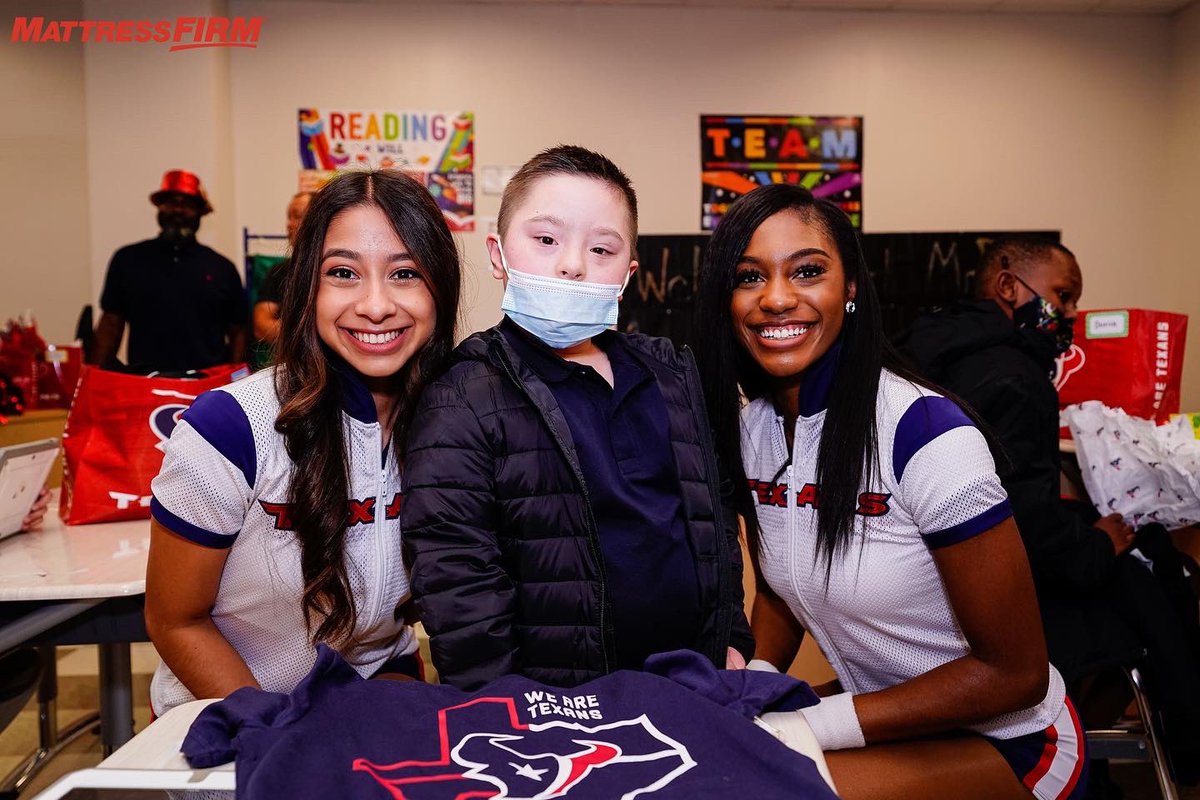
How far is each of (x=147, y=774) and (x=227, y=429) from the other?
63 cm

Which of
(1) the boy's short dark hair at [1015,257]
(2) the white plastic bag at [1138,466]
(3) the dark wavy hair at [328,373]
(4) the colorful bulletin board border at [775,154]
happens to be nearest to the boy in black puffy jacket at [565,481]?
(3) the dark wavy hair at [328,373]

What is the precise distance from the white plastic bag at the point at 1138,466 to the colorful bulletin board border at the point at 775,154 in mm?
3480

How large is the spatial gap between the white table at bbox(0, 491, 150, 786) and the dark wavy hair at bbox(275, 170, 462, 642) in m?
0.45

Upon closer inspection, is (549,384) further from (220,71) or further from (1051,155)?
(1051,155)

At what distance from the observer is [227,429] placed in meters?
1.33

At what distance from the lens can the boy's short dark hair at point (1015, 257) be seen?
2.61 m


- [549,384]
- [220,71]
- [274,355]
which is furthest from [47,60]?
[549,384]

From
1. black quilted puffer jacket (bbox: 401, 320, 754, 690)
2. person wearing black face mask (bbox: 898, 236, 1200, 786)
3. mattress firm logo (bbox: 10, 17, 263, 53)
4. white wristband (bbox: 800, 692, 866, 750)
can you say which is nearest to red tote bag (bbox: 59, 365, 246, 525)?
black quilted puffer jacket (bbox: 401, 320, 754, 690)

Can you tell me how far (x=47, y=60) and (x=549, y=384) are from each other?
5.69 meters

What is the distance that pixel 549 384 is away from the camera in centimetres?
138

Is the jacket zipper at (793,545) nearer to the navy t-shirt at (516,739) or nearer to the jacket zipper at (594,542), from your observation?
the jacket zipper at (594,542)

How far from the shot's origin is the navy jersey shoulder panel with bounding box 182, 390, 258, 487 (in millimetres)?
1326

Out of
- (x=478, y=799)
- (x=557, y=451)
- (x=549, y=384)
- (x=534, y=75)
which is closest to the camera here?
(x=478, y=799)

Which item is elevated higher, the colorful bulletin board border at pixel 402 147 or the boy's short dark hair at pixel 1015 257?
the colorful bulletin board border at pixel 402 147
